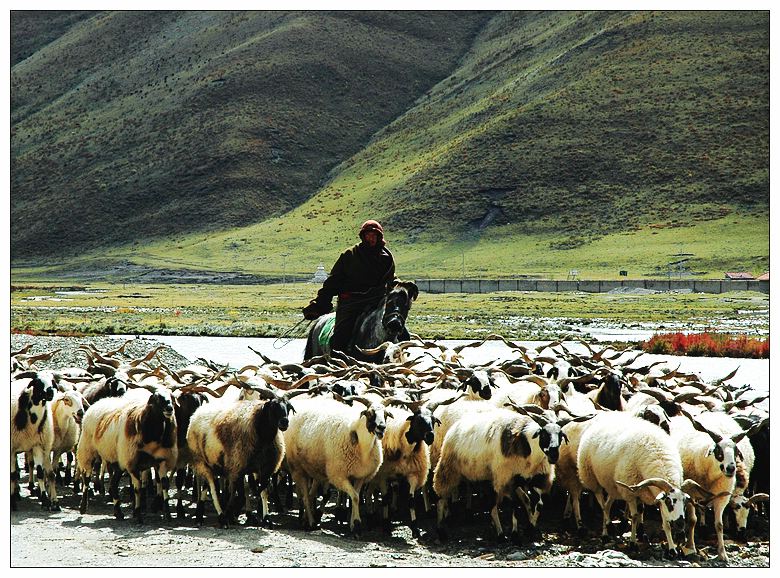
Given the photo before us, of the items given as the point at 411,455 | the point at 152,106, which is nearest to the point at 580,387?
the point at 411,455

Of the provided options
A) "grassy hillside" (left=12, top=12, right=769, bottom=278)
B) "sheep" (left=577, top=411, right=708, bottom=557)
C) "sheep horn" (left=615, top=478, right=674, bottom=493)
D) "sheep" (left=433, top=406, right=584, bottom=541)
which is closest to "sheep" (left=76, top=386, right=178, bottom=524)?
"sheep" (left=433, top=406, right=584, bottom=541)

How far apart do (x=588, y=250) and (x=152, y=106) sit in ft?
318

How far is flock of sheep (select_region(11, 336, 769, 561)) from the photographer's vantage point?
1175cm

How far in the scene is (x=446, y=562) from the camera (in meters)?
10.9

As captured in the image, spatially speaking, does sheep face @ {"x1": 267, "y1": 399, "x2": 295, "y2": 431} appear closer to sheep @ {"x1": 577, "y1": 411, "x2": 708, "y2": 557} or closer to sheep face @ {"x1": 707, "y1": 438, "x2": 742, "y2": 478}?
sheep @ {"x1": 577, "y1": 411, "x2": 708, "y2": 557}

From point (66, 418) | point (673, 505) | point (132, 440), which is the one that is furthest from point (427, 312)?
point (673, 505)

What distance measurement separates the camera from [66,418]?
571 inches

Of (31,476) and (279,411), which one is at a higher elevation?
(279,411)

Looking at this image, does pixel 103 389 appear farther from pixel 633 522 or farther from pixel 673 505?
pixel 673 505

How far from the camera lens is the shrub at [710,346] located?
3491 cm

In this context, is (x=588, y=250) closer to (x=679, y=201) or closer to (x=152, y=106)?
(x=679, y=201)

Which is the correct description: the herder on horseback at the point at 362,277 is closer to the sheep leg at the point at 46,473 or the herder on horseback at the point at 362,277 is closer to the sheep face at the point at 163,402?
the sheep face at the point at 163,402

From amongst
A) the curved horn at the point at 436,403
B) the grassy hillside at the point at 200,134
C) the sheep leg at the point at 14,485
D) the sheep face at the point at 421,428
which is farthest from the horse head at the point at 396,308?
the grassy hillside at the point at 200,134

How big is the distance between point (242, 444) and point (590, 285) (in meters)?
76.6
